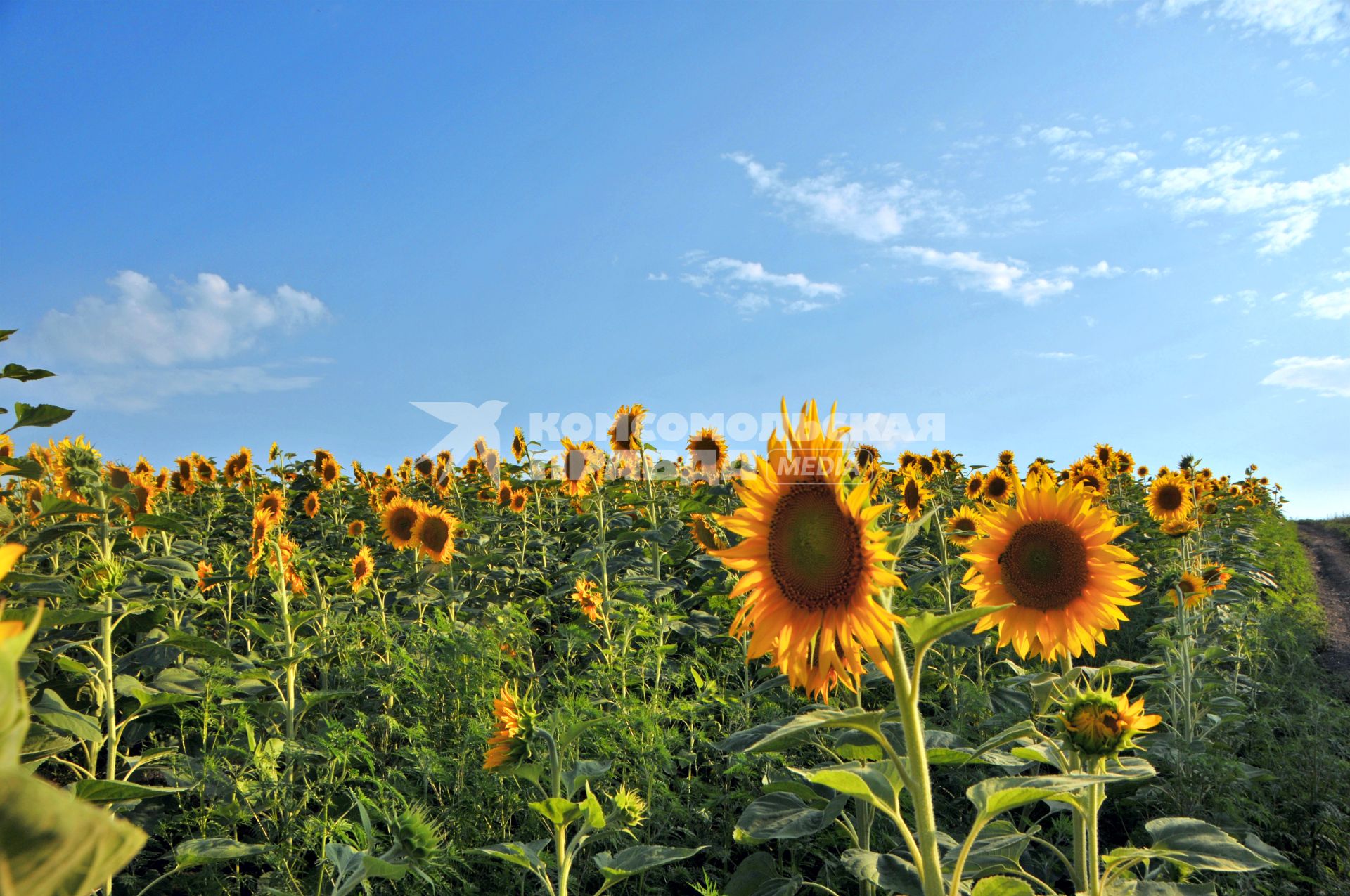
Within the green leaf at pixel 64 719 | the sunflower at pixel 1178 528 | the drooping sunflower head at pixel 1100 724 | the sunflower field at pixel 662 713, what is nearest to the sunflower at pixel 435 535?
the sunflower field at pixel 662 713

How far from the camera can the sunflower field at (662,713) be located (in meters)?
1.79

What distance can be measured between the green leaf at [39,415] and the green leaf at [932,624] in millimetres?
3542

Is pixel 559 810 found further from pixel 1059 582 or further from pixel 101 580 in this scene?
pixel 101 580

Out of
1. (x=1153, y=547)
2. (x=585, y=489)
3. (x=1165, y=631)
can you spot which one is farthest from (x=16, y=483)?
(x=1153, y=547)

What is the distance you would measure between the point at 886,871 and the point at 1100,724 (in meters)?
0.67

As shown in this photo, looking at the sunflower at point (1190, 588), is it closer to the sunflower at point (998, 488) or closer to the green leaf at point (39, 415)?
the sunflower at point (998, 488)

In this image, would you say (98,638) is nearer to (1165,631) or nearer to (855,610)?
(855,610)

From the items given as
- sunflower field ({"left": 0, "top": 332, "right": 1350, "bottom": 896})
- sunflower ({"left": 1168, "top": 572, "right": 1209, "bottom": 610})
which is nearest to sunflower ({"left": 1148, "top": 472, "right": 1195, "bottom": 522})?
sunflower field ({"left": 0, "top": 332, "right": 1350, "bottom": 896})

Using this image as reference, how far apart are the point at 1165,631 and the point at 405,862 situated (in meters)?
5.16

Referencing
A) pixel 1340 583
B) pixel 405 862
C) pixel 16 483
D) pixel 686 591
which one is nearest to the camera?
pixel 405 862

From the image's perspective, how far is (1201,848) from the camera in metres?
2.20

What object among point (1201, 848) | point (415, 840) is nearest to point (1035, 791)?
point (1201, 848)

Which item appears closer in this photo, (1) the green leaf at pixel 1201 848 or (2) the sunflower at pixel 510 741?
(1) the green leaf at pixel 1201 848

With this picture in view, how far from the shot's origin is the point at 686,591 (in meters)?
6.24
